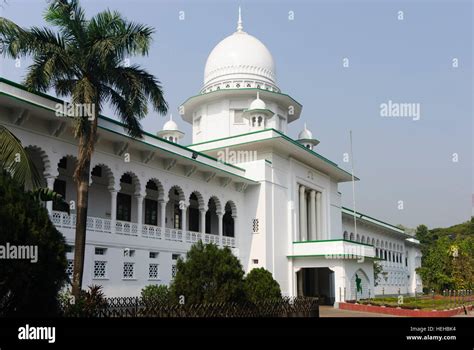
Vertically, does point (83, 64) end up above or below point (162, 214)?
above

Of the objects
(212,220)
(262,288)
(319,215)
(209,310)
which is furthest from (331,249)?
(209,310)

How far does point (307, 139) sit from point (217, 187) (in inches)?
529

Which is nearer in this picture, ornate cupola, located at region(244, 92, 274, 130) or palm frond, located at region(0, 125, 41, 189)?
palm frond, located at region(0, 125, 41, 189)

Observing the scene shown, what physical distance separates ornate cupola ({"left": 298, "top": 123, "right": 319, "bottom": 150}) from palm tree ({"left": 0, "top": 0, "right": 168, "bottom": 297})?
79.8 feet

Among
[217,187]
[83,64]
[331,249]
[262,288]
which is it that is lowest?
[262,288]

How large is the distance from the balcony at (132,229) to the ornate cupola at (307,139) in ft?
43.9

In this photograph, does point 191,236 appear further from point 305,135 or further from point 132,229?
point 305,135

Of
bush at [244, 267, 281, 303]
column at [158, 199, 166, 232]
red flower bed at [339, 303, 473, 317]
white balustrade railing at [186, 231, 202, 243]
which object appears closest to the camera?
bush at [244, 267, 281, 303]

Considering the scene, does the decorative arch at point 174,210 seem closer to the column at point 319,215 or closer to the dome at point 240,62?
the column at point 319,215

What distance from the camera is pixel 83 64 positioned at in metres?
15.6

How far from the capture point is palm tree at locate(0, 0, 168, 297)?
15.2 m

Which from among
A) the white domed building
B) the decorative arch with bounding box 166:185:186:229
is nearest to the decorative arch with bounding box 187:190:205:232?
the white domed building

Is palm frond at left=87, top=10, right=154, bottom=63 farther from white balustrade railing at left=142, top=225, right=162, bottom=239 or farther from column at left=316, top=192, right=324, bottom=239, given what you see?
column at left=316, top=192, right=324, bottom=239

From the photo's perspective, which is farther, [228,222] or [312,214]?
[312,214]
